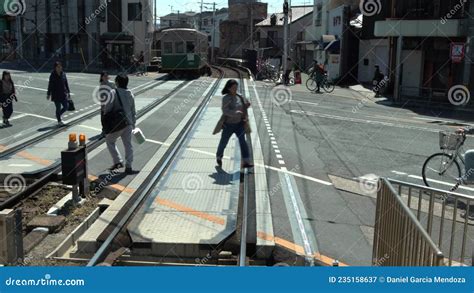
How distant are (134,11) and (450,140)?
1942 inches

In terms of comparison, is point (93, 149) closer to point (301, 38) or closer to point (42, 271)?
point (42, 271)

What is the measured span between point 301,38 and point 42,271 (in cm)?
6361

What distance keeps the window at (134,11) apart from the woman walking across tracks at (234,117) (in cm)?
4720

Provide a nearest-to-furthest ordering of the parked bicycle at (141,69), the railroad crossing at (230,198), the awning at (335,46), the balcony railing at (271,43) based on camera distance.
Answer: the railroad crossing at (230,198), the awning at (335,46), the parked bicycle at (141,69), the balcony railing at (271,43)

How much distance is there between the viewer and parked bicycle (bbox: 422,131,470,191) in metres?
9.25

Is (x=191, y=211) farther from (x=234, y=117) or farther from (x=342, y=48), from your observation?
(x=342, y=48)

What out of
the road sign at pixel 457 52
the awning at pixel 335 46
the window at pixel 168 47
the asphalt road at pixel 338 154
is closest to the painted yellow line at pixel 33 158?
the asphalt road at pixel 338 154

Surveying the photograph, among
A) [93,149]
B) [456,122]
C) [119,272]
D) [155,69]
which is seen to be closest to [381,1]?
[456,122]

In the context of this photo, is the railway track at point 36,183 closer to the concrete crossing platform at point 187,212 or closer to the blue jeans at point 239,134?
the concrete crossing platform at point 187,212

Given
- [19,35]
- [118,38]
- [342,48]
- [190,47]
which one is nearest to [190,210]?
[190,47]

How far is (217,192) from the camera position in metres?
8.55

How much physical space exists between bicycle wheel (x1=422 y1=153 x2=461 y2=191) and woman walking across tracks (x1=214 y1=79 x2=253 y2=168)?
324 centimetres

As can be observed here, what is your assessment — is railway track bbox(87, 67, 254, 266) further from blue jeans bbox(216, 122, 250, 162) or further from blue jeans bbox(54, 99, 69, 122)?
blue jeans bbox(54, 99, 69, 122)

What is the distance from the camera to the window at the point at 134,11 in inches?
2147
